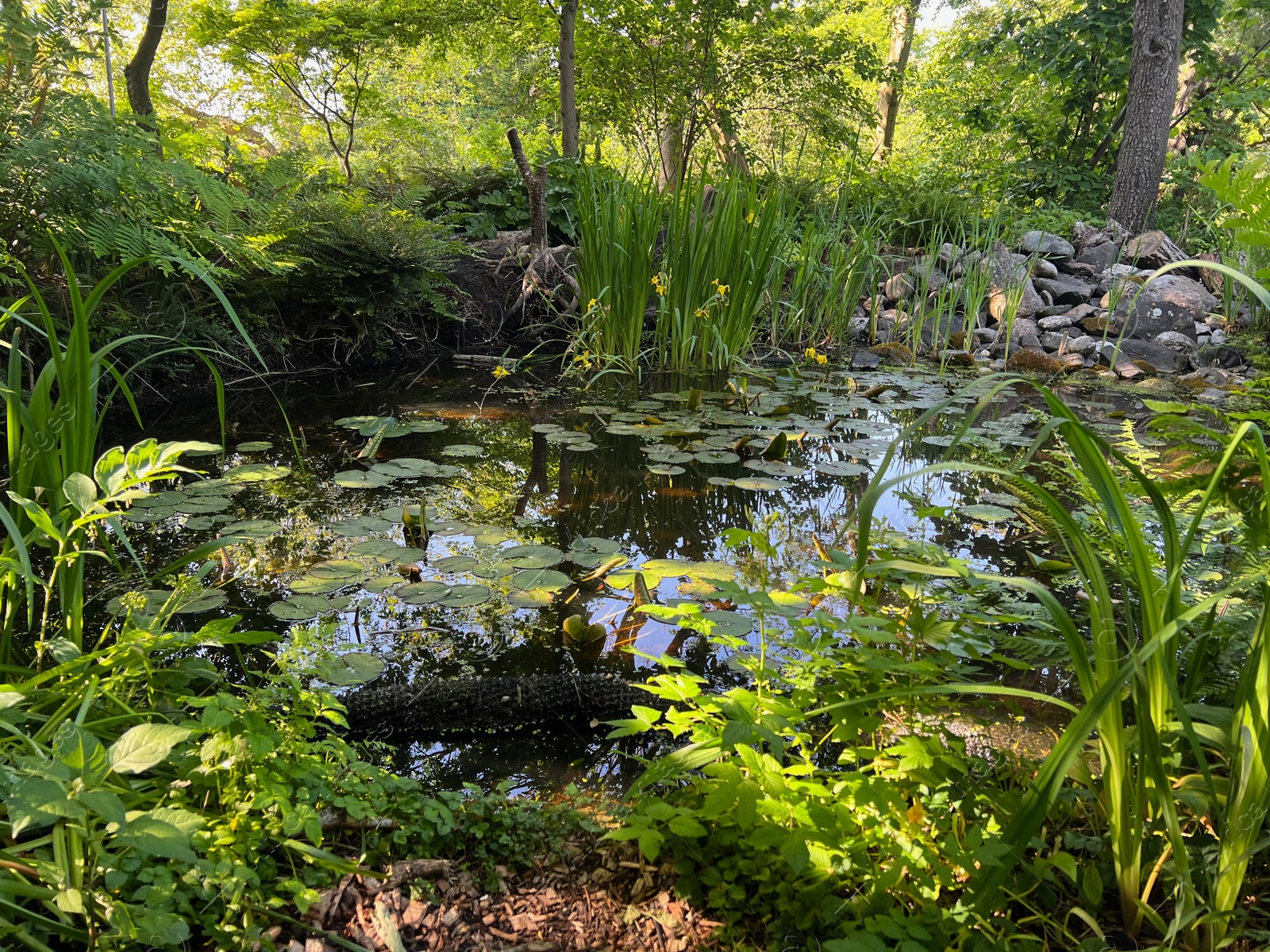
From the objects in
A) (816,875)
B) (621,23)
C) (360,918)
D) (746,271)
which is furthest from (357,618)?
(621,23)

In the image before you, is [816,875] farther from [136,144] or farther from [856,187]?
[856,187]

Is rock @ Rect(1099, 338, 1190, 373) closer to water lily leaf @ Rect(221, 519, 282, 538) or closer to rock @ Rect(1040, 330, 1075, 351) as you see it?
rock @ Rect(1040, 330, 1075, 351)

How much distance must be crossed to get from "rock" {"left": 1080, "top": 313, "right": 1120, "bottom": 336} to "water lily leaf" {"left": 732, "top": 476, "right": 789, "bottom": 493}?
4.83 m

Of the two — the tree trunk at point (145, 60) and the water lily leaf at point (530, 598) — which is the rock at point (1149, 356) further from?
the tree trunk at point (145, 60)

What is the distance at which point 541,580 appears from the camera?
191cm

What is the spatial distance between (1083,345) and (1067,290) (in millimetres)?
1095

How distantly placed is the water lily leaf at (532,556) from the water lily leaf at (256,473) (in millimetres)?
981

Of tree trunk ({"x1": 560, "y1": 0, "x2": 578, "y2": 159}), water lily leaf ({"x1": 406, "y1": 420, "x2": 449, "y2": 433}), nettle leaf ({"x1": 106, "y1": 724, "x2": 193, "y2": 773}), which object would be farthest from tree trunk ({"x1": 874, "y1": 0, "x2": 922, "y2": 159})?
nettle leaf ({"x1": 106, "y1": 724, "x2": 193, "y2": 773})

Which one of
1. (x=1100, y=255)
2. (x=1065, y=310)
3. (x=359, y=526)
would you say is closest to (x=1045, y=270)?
(x=1065, y=310)

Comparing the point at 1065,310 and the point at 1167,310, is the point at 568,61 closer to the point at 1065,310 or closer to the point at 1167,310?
the point at 1065,310

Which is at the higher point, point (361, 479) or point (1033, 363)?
point (1033, 363)

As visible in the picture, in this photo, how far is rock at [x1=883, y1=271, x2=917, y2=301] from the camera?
653 cm

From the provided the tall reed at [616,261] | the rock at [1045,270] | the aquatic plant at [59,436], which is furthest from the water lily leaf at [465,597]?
the rock at [1045,270]

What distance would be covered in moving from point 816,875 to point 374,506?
1884 millimetres
